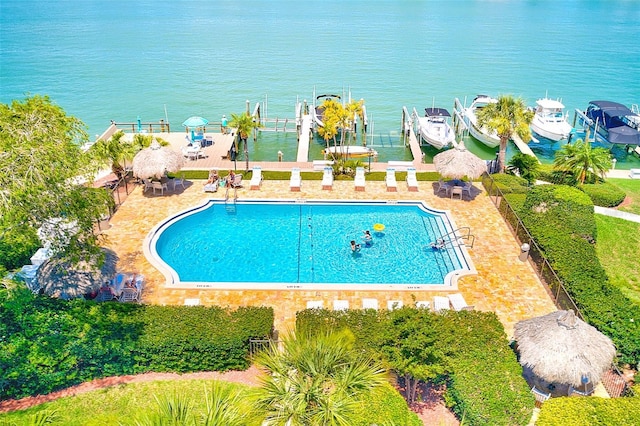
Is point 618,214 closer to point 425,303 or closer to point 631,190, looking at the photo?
Result: point 631,190

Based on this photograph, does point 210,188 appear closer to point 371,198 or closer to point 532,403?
point 371,198

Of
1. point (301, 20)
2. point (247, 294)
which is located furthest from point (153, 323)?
point (301, 20)

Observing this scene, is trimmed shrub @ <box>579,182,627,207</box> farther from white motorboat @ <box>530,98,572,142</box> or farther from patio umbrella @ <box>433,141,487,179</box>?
white motorboat @ <box>530,98,572,142</box>

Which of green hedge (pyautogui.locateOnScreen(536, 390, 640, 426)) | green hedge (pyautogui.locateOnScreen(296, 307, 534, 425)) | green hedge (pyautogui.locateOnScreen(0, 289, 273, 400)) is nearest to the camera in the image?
green hedge (pyautogui.locateOnScreen(536, 390, 640, 426))

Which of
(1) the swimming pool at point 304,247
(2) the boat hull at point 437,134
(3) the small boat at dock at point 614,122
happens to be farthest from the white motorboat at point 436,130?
(1) the swimming pool at point 304,247

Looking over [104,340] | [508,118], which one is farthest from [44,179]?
[508,118]

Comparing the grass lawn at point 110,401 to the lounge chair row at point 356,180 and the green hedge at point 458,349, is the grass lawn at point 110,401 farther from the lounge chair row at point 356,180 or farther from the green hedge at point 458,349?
the lounge chair row at point 356,180

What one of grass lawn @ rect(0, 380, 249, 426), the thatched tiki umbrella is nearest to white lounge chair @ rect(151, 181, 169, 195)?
grass lawn @ rect(0, 380, 249, 426)
